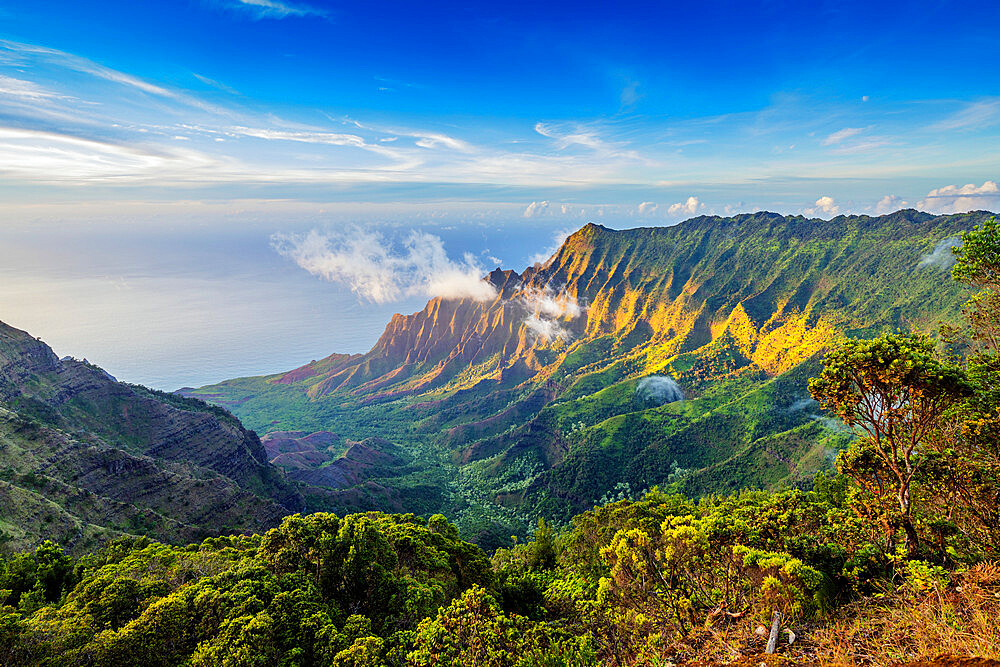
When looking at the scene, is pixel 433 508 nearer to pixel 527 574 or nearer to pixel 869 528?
pixel 527 574

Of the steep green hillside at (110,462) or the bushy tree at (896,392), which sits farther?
the steep green hillside at (110,462)

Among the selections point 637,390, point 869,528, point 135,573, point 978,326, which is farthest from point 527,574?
point 637,390

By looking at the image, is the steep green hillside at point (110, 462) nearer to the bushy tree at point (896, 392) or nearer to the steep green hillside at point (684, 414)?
the steep green hillside at point (684, 414)

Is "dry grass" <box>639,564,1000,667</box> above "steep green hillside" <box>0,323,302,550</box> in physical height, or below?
above

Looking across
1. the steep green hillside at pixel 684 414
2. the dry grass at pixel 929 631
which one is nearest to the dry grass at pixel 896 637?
the dry grass at pixel 929 631

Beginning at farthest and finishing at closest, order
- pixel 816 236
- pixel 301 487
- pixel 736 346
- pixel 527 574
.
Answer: pixel 816 236
pixel 736 346
pixel 301 487
pixel 527 574

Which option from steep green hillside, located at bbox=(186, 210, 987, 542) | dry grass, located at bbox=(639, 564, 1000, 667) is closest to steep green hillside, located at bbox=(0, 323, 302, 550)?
steep green hillside, located at bbox=(186, 210, 987, 542)

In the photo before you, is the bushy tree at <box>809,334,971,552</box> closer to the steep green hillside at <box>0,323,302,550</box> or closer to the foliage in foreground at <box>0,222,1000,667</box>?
the foliage in foreground at <box>0,222,1000,667</box>

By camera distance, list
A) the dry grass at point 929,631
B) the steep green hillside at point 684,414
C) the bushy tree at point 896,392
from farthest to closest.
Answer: the steep green hillside at point 684,414 < the bushy tree at point 896,392 < the dry grass at point 929,631
